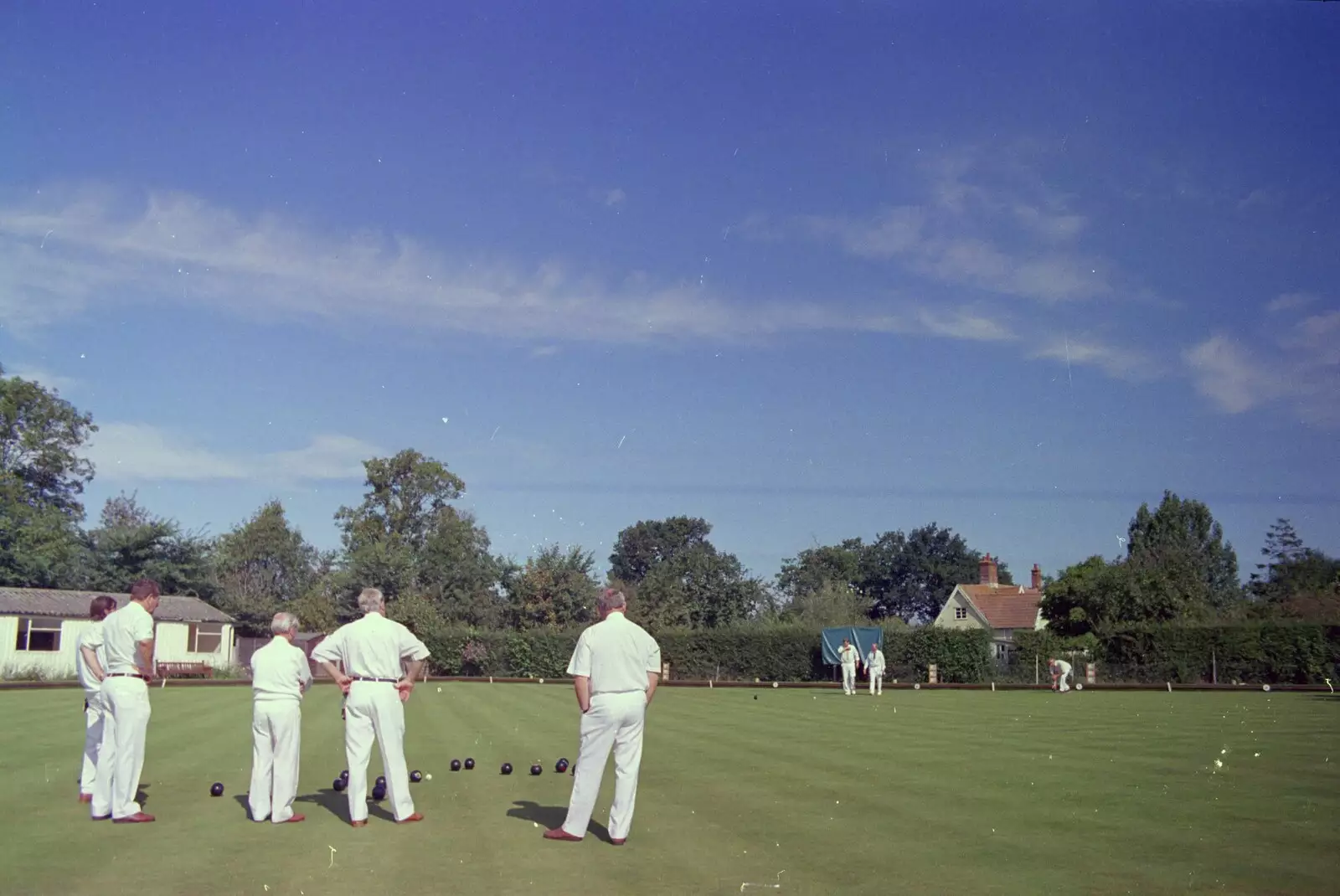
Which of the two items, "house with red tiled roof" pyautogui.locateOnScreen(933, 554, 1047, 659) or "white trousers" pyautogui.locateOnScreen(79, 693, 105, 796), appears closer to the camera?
"white trousers" pyautogui.locateOnScreen(79, 693, 105, 796)

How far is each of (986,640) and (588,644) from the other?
40.1m

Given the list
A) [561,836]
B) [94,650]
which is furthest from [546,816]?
[94,650]

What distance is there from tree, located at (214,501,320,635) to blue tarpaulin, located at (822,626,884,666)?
1708 inches

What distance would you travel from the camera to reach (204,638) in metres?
55.5

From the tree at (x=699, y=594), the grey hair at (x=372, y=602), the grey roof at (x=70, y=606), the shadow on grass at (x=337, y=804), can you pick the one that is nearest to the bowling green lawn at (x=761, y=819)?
the shadow on grass at (x=337, y=804)

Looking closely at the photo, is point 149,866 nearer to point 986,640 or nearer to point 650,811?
point 650,811

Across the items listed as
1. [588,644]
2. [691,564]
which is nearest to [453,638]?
[691,564]

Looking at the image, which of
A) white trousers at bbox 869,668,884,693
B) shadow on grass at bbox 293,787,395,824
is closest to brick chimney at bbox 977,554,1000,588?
white trousers at bbox 869,668,884,693

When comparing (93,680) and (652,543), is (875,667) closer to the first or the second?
(93,680)

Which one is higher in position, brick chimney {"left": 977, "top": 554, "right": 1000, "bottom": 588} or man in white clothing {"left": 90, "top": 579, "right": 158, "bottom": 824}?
brick chimney {"left": 977, "top": 554, "right": 1000, "bottom": 588}

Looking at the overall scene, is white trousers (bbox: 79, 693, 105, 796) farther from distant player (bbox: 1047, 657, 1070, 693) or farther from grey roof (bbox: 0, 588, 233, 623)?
grey roof (bbox: 0, 588, 233, 623)

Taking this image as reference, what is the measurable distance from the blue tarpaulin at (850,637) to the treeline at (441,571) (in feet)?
3.94

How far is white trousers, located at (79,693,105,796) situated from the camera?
33.7 feet

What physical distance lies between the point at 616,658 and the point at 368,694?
2.21 meters
